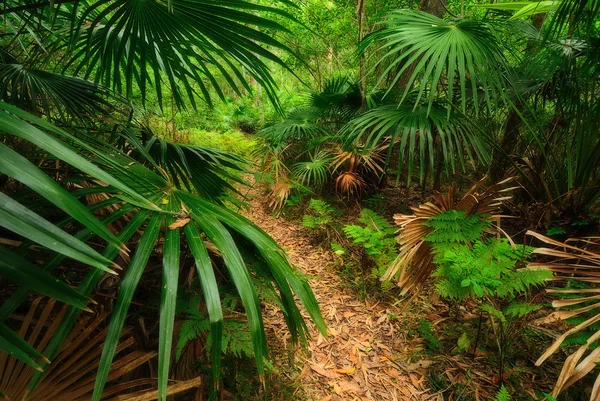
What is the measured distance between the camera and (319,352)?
1.73 meters

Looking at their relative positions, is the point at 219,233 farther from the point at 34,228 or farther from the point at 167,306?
the point at 34,228

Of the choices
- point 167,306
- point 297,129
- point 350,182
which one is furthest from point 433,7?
point 167,306

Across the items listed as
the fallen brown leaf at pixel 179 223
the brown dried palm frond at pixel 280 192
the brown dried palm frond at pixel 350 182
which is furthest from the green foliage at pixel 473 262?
the brown dried palm frond at pixel 280 192

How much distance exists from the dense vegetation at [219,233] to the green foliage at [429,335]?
0.01 m

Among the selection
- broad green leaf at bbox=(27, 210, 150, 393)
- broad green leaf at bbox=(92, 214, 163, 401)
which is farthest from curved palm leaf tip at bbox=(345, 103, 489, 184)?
broad green leaf at bbox=(27, 210, 150, 393)

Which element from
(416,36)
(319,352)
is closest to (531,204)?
(416,36)

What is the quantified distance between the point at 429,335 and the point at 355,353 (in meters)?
0.46

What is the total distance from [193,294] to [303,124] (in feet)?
8.88

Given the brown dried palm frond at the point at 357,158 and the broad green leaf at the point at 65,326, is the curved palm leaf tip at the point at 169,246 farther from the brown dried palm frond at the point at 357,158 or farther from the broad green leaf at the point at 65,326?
the brown dried palm frond at the point at 357,158

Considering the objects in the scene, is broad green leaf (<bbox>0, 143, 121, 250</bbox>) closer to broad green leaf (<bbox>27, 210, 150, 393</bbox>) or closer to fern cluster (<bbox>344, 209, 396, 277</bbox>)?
broad green leaf (<bbox>27, 210, 150, 393</bbox>)

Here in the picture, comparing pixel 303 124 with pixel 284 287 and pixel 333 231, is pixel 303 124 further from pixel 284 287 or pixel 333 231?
pixel 284 287

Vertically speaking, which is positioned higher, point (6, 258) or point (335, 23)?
point (335, 23)

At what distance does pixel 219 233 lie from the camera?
0.81m

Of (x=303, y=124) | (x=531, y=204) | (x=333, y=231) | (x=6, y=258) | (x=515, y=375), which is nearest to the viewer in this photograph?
(x=6, y=258)
